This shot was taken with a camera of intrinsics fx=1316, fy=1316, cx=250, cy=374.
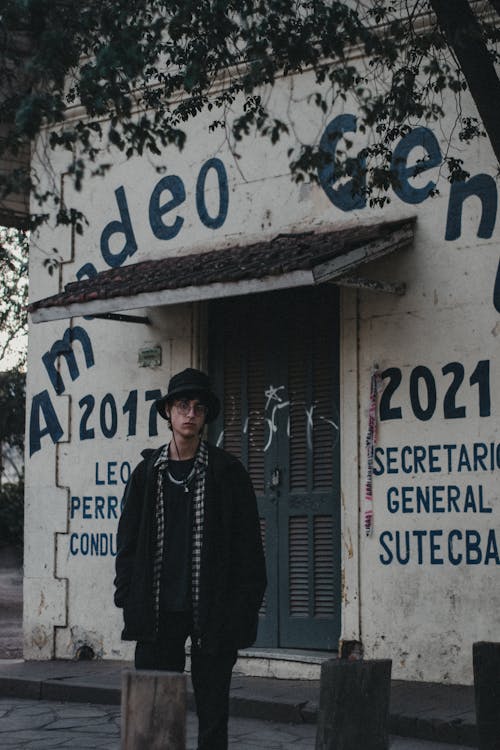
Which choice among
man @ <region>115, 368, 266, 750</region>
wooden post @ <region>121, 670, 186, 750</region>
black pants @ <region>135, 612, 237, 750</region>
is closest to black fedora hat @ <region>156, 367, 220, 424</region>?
man @ <region>115, 368, 266, 750</region>

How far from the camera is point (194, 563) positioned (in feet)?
18.2

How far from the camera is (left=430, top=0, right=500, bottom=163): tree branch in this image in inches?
272

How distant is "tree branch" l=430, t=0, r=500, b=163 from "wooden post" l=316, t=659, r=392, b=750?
3254mm

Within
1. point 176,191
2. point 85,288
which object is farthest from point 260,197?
point 85,288

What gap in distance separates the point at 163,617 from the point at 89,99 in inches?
150

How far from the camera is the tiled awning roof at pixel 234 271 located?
360 inches

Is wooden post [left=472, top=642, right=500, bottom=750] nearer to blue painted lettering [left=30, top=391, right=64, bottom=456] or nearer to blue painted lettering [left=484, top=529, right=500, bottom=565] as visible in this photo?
blue painted lettering [left=484, top=529, right=500, bottom=565]

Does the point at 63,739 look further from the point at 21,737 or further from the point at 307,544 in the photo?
the point at 307,544

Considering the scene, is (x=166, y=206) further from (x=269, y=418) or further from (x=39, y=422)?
(x=39, y=422)

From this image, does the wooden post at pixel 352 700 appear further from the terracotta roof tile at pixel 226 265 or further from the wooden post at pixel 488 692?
the terracotta roof tile at pixel 226 265

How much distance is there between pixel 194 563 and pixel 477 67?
319 cm

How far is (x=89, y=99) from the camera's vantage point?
8.14 m

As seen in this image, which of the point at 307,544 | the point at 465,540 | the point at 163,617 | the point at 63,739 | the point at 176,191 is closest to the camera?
the point at 163,617

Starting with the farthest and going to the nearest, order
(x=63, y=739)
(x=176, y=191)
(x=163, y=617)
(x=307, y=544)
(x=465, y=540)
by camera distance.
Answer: (x=176, y=191), (x=307, y=544), (x=465, y=540), (x=63, y=739), (x=163, y=617)
